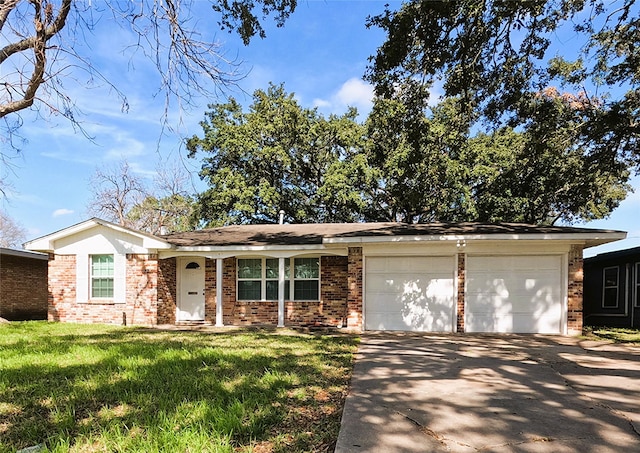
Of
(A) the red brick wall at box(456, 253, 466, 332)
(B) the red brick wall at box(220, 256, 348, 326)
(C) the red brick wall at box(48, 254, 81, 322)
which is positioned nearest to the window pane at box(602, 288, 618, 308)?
(A) the red brick wall at box(456, 253, 466, 332)

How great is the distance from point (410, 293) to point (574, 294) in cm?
406

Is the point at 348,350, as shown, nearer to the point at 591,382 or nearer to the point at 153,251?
the point at 591,382

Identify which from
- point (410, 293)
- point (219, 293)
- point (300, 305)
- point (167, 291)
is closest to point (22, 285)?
point (167, 291)

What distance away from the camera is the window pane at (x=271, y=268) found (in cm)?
1216

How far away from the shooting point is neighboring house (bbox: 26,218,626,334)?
32.8ft

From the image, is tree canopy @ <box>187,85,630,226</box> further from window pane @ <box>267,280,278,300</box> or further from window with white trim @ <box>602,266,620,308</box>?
window pane @ <box>267,280,278,300</box>

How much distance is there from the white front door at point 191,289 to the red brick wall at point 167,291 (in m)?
0.18

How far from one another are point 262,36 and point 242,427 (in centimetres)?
612

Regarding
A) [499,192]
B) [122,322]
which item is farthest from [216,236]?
[499,192]

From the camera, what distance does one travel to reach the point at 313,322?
1173 cm

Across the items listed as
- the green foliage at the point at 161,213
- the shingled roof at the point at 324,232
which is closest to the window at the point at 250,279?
the shingled roof at the point at 324,232

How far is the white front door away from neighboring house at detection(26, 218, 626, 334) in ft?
0.11

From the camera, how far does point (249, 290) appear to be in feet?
40.2

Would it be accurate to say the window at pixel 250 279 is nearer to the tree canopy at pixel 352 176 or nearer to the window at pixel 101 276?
the window at pixel 101 276
